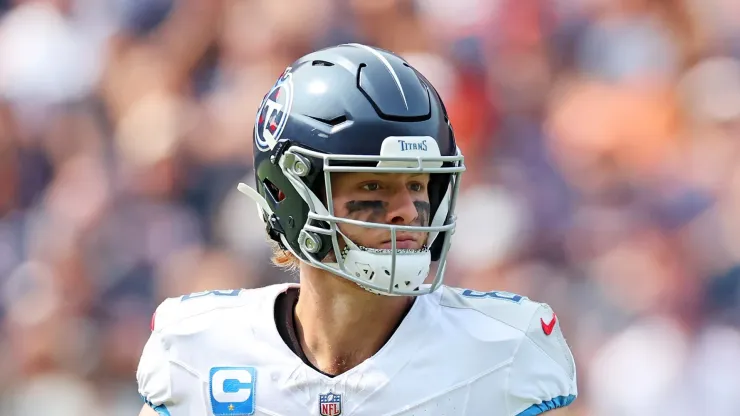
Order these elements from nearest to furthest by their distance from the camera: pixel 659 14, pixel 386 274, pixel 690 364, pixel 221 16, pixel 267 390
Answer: pixel 386 274, pixel 267 390, pixel 690 364, pixel 659 14, pixel 221 16

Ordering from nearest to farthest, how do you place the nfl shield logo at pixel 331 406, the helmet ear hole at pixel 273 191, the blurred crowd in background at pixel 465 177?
the nfl shield logo at pixel 331 406, the helmet ear hole at pixel 273 191, the blurred crowd in background at pixel 465 177

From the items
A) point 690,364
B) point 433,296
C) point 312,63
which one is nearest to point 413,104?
point 312,63

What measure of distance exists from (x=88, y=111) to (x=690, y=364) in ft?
7.92

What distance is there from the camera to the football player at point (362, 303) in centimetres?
204

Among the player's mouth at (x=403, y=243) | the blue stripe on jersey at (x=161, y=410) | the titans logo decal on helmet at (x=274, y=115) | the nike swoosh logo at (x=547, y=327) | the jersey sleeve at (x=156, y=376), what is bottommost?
the blue stripe on jersey at (x=161, y=410)

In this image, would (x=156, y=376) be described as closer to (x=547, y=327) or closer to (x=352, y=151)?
(x=352, y=151)

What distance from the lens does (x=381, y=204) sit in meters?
2.04

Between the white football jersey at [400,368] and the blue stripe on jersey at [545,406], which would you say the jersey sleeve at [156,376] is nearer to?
the white football jersey at [400,368]

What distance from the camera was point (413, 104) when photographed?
2.09 metres

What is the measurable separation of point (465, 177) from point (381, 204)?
5.95 feet

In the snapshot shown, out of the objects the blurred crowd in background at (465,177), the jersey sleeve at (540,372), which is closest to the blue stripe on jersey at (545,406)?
the jersey sleeve at (540,372)

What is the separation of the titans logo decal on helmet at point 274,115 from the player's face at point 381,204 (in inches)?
7.4

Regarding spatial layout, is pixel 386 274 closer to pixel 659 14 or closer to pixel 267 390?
pixel 267 390

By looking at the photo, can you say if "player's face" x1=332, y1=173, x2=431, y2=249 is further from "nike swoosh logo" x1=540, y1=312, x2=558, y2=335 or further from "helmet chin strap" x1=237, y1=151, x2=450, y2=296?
"nike swoosh logo" x1=540, y1=312, x2=558, y2=335
